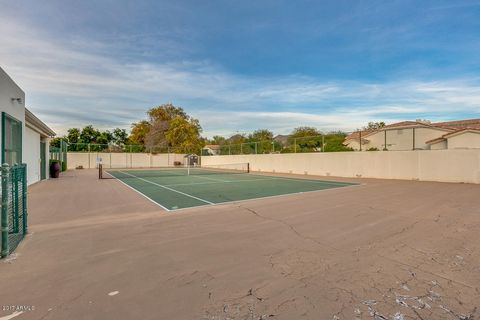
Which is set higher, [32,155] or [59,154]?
[59,154]

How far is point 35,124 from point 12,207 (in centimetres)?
1181

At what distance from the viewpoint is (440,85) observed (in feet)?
56.3

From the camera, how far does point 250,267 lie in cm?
349

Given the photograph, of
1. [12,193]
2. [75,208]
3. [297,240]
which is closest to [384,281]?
Result: [297,240]

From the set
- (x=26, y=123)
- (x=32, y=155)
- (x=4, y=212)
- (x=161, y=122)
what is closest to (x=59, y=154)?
(x=32, y=155)

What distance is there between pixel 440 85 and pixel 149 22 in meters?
18.7

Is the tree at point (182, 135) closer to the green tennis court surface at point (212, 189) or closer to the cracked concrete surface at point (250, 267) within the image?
the green tennis court surface at point (212, 189)

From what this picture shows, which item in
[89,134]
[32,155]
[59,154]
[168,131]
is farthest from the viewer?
[89,134]

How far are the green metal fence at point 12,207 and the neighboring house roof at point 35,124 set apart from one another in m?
8.35

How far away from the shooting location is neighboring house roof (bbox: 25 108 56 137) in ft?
38.3

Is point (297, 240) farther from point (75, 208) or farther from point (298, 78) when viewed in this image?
point (298, 78)

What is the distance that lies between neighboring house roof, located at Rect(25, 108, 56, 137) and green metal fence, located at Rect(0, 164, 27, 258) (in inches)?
329

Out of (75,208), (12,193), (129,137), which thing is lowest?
(75,208)

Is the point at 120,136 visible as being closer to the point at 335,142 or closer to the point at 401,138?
the point at 335,142
